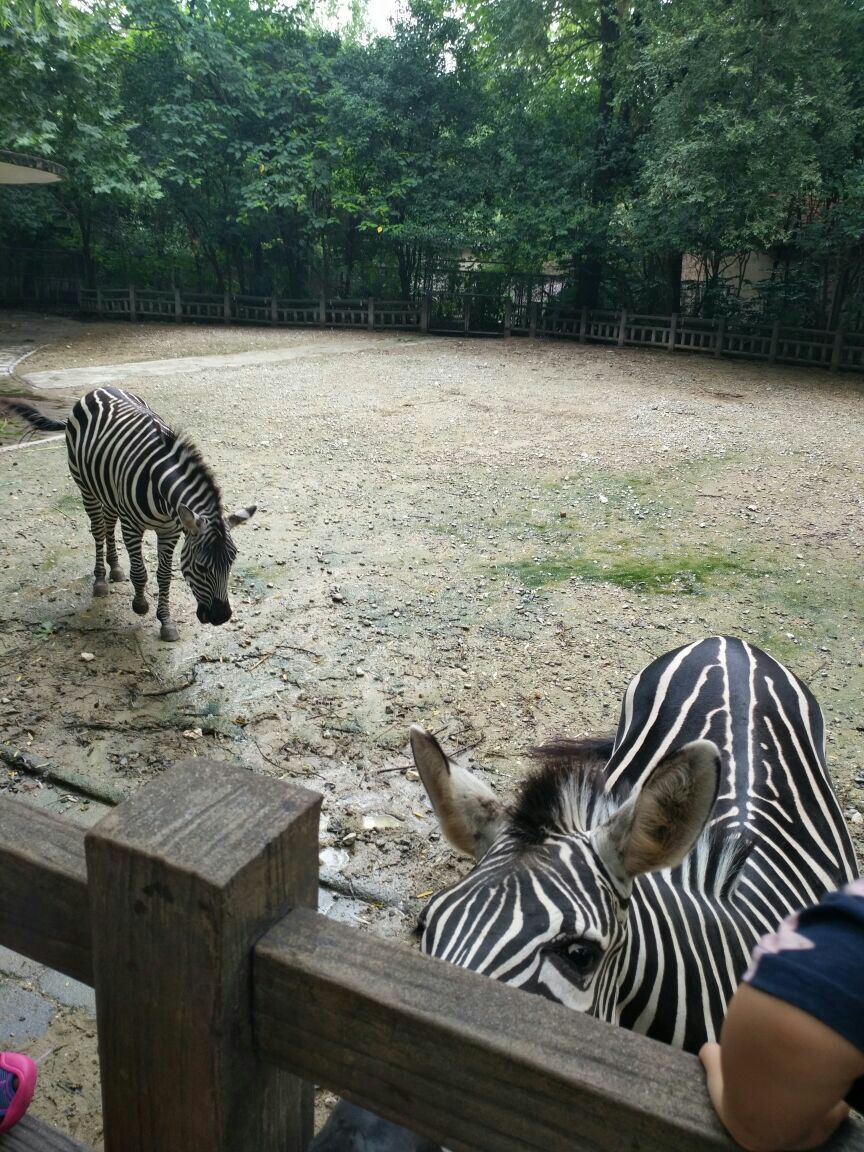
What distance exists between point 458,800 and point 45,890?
0.83 metres

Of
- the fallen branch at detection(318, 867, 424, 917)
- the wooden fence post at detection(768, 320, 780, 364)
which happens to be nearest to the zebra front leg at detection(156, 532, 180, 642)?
the fallen branch at detection(318, 867, 424, 917)

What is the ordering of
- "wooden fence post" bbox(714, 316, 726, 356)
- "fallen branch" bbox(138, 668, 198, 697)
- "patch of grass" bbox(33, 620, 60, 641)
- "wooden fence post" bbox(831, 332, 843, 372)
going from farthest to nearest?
"wooden fence post" bbox(714, 316, 726, 356), "wooden fence post" bbox(831, 332, 843, 372), "patch of grass" bbox(33, 620, 60, 641), "fallen branch" bbox(138, 668, 198, 697)

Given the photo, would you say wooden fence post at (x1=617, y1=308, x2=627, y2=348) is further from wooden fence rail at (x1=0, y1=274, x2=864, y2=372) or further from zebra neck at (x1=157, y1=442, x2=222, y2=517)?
zebra neck at (x1=157, y1=442, x2=222, y2=517)

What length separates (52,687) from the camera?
4.48m

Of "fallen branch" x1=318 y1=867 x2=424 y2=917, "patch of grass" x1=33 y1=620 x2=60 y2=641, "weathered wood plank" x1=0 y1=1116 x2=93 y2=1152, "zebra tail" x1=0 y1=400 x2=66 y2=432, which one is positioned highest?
"zebra tail" x1=0 y1=400 x2=66 y2=432

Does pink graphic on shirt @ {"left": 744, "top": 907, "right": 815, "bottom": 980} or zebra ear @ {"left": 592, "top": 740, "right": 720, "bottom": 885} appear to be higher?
pink graphic on shirt @ {"left": 744, "top": 907, "right": 815, "bottom": 980}

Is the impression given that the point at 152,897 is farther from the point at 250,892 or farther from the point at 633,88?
the point at 633,88

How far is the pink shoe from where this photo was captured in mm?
1194

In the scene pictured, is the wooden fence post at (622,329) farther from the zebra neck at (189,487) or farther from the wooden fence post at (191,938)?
the wooden fence post at (191,938)

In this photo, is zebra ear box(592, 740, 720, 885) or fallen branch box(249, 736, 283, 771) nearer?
zebra ear box(592, 740, 720, 885)

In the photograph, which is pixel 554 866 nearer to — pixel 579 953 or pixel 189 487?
pixel 579 953

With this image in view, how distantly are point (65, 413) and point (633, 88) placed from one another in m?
14.6

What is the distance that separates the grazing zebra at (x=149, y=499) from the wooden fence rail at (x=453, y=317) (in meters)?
15.5

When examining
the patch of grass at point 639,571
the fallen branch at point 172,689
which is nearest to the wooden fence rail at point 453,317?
the patch of grass at point 639,571
